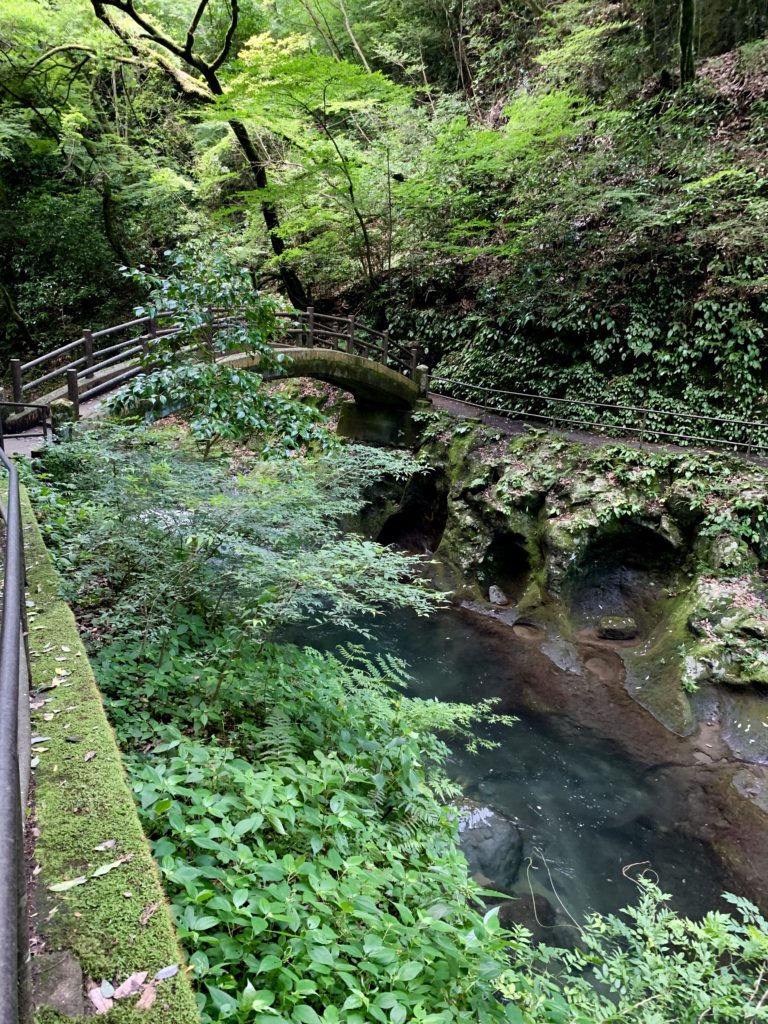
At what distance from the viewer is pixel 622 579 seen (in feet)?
34.6

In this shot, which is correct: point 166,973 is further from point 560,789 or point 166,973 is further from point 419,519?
point 419,519

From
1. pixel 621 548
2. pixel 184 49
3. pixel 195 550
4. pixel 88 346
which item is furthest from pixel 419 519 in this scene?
pixel 184 49

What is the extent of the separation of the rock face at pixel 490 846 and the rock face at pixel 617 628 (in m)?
4.47

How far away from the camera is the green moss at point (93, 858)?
161 cm

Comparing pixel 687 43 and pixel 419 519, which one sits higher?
pixel 687 43

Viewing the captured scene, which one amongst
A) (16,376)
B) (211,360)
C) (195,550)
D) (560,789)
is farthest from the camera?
(16,376)

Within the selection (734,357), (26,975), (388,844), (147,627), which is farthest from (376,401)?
(26,975)

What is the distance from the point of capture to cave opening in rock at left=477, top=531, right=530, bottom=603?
11.5 meters

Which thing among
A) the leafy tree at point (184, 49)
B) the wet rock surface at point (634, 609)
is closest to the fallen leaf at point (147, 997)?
the wet rock surface at point (634, 609)

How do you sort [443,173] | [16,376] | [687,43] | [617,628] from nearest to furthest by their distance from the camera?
1. [16,376]
2. [617,628]
3. [687,43]
4. [443,173]

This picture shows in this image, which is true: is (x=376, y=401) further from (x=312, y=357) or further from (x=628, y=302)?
(x=628, y=302)

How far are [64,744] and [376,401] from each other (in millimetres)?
12746

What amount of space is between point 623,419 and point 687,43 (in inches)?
349

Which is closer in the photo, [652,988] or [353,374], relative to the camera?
[652,988]
